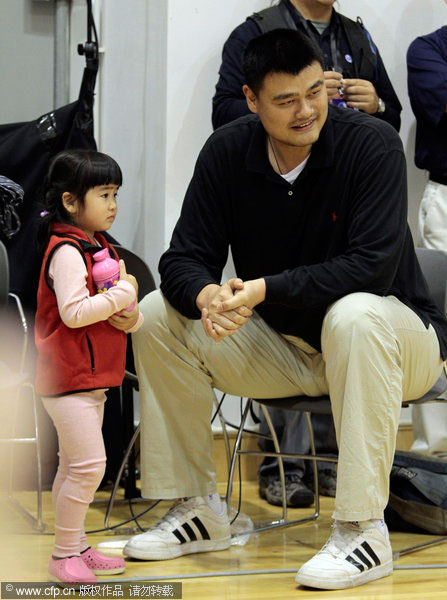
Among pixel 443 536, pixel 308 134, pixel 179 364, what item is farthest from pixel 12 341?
pixel 443 536

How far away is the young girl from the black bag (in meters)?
0.94

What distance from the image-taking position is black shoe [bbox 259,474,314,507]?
287 centimetres

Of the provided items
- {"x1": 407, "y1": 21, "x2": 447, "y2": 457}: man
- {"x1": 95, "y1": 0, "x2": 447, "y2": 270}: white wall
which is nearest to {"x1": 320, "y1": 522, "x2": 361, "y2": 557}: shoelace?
{"x1": 407, "y1": 21, "x2": 447, "y2": 457}: man

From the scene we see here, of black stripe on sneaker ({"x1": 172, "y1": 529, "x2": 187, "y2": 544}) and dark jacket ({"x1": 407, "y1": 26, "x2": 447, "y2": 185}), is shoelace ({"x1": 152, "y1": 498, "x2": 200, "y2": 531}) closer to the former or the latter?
black stripe on sneaker ({"x1": 172, "y1": 529, "x2": 187, "y2": 544})

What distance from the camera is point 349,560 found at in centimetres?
196

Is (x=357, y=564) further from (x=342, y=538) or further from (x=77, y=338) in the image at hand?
(x=77, y=338)

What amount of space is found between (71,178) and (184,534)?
917mm

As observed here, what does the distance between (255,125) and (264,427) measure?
1225 mm

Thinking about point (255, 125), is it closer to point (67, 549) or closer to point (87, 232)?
point (87, 232)

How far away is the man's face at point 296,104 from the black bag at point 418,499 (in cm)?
103

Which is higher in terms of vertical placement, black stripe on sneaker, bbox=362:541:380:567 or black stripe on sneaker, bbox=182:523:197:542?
black stripe on sneaker, bbox=362:541:380:567

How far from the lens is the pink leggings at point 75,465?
6.26ft

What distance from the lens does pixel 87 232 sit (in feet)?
6.82

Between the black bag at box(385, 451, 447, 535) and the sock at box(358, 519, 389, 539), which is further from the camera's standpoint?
the black bag at box(385, 451, 447, 535)
